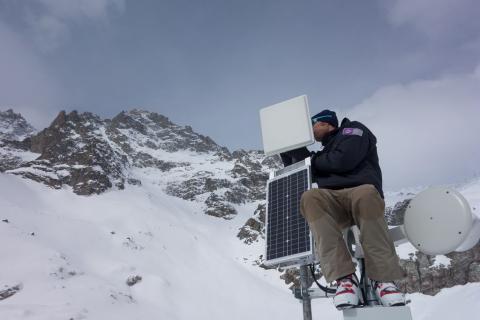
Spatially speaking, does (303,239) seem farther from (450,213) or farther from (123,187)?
(123,187)

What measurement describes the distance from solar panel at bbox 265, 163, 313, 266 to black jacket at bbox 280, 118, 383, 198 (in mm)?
439

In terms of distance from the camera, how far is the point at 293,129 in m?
6.28

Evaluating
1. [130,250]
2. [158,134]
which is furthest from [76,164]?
[158,134]

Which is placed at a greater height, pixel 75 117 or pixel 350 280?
pixel 75 117

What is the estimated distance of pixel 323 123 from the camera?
6.09m

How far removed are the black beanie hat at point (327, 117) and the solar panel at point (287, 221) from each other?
0.79 meters

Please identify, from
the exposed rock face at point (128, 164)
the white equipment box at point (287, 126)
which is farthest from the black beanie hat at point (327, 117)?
the exposed rock face at point (128, 164)

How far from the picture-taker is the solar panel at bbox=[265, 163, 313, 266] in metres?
5.66

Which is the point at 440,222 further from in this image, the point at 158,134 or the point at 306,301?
the point at 158,134

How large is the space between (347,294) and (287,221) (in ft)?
7.33

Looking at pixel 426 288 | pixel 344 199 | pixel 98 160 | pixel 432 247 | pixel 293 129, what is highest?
pixel 98 160

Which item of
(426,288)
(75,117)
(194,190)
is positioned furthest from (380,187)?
(75,117)

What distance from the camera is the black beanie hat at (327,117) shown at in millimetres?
6066

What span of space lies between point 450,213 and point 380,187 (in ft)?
3.87
